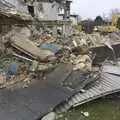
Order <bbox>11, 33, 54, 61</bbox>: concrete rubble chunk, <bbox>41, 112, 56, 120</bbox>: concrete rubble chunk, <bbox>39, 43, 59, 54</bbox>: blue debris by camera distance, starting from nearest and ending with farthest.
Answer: <bbox>41, 112, 56, 120</bbox>: concrete rubble chunk, <bbox>11, 33, 54, 61</bbox>: concrete rubble chunk, <bbox>39, 43, 59, 54</bbox>: blue debris

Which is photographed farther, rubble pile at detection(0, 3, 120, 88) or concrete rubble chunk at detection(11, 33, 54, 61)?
concrete rubble chunk at detection(11, 33, 54, 61)

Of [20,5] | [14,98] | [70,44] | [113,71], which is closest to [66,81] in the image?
[14,98]

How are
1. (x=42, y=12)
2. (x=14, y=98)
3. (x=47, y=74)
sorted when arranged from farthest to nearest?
(x=42, y=12) < (x=47, y=74) < (x=14, y=98)

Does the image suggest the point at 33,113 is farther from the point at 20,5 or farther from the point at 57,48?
the point at 20,5

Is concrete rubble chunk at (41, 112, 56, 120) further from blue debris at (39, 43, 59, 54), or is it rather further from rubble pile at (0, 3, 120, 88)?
blue debris at (39, 43, 59, 54)

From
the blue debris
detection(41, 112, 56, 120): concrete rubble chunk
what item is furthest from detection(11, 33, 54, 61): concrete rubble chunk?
detection(41, 112, 56, 120): concrete rubble chunk

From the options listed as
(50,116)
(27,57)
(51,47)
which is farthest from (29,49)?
(50,116)

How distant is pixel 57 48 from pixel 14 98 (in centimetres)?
441

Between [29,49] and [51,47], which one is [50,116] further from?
[51,47]

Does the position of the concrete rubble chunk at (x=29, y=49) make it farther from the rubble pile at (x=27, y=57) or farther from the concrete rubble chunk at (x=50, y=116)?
the concrete rubble chunk at (x=50, y=116)

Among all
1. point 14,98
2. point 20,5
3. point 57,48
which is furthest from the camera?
point 20,5

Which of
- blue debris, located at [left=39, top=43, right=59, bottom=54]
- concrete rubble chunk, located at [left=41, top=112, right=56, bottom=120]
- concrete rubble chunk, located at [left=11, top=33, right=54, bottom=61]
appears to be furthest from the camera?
blue debris, located at [left=39, top=43, right=59, bottom=54]

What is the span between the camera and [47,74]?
360 inches

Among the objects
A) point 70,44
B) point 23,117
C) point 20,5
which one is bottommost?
point 23,117
